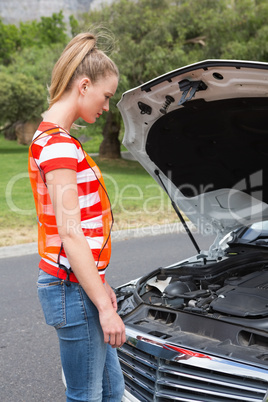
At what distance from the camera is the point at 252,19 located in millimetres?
18875

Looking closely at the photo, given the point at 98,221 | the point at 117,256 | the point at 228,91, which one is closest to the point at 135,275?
the point at 117,256

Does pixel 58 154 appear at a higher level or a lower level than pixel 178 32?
lower

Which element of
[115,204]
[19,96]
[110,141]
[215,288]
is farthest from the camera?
[19,96]

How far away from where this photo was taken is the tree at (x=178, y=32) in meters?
18.8

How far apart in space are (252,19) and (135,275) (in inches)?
623

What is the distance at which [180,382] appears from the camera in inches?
93.6


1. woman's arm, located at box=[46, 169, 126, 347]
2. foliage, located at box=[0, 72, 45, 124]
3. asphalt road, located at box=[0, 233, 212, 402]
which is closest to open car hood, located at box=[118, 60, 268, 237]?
woman's arm, located at box=[46, 169, 126, 347]

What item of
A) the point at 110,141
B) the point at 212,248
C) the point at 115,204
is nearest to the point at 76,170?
the point at 212,248

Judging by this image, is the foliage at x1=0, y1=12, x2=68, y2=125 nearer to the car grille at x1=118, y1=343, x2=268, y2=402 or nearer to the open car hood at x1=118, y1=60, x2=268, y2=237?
the open car hood at x1=118, y1=60, x2=268, y2=237

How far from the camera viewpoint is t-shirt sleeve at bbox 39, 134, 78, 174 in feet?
5.71

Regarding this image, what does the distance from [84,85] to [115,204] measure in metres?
10.2

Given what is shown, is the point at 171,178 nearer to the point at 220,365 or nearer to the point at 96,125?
the point at 220,365

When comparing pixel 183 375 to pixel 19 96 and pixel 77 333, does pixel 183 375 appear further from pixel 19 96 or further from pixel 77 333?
pixel 19 96

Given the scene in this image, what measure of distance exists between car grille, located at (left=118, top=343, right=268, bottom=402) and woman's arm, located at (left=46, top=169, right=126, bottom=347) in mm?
808
